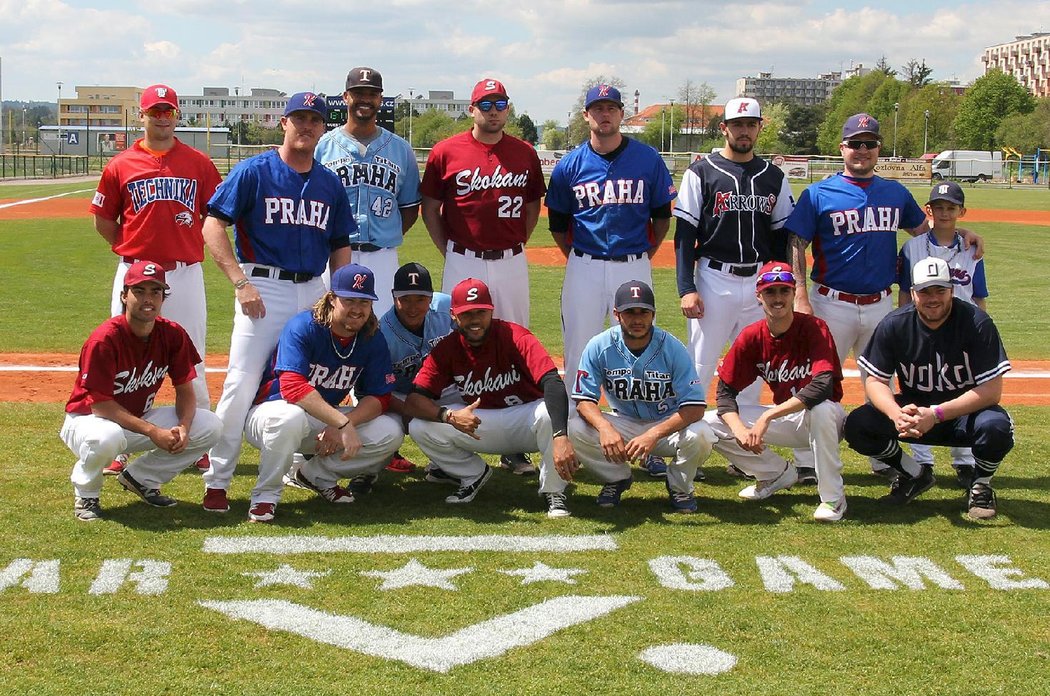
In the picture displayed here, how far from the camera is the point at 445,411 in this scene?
18.8ft

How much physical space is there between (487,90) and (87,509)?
3.18 meters

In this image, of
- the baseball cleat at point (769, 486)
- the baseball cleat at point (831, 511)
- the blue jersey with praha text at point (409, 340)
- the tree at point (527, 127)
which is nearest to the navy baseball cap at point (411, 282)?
the blue jersey with praha text at point (409, 340)

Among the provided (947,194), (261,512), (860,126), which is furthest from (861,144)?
(261,512)

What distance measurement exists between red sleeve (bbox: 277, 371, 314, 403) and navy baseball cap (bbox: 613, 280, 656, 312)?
1.63 m

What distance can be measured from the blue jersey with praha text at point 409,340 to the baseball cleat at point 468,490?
0.66 meters

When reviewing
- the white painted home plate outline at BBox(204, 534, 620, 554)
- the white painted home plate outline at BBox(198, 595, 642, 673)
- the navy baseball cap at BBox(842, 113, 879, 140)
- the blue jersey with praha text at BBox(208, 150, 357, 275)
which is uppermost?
the navy baseball cap at BBox(842, 113, 879, 140)

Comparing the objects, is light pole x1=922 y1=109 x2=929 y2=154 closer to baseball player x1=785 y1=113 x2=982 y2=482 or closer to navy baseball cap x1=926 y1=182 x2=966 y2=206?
navy baseball cap x1=926 y1=182 x2=966 y2=206

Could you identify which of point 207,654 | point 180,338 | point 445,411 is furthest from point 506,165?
point 207,654

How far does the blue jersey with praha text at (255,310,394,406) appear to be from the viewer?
552 cm

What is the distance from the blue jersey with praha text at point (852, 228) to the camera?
6230 mm

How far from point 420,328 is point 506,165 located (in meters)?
1.12

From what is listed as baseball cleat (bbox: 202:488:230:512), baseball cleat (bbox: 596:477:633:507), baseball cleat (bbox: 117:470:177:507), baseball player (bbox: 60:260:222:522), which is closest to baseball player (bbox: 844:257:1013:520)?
baseball cleat (bbox: 596:477:633:507)

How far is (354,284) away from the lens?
5.41m

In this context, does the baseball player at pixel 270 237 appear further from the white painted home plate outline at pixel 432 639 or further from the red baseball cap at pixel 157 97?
the white painted home plate outline at pixel 432 639
